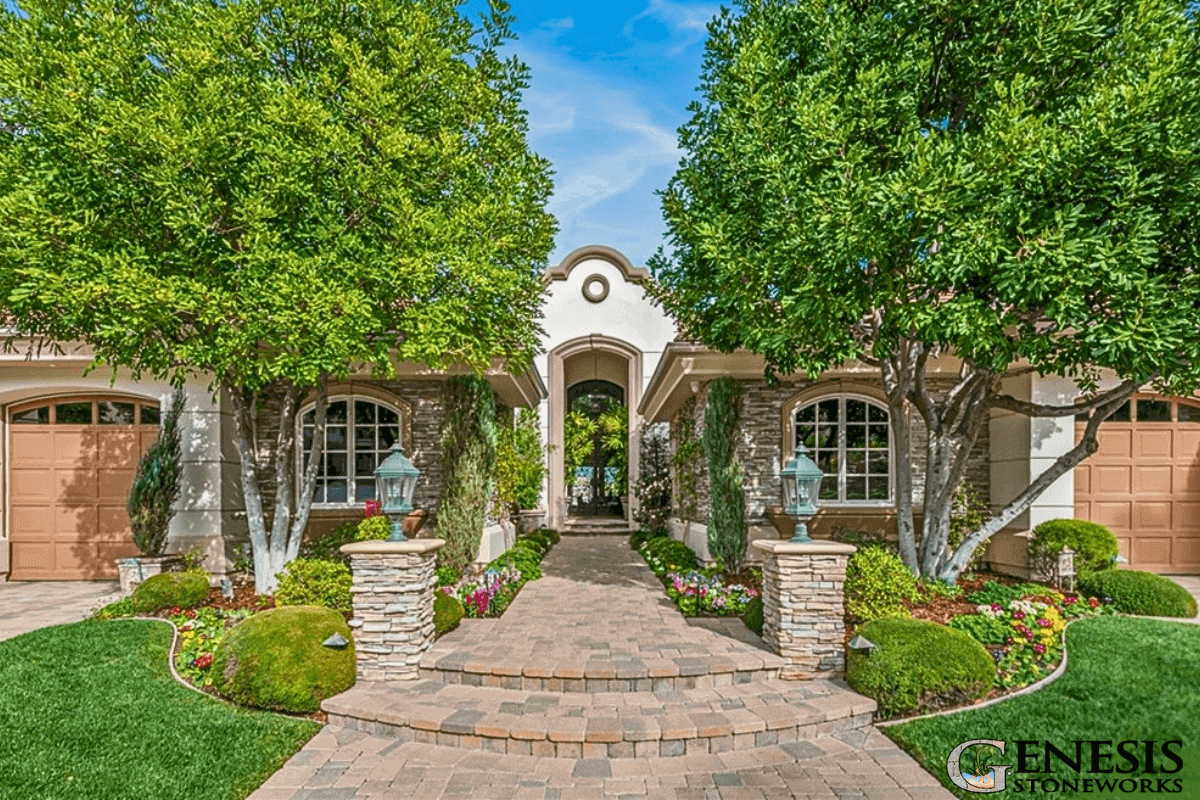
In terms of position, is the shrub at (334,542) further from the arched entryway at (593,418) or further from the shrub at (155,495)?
the arched entryway at (593,418)

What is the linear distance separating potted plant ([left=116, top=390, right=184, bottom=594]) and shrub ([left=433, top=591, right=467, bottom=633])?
4.27m

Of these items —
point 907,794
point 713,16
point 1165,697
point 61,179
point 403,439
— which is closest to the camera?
point 907,794

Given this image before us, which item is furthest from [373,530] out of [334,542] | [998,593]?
[998,593]

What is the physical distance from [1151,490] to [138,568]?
44.4 ft

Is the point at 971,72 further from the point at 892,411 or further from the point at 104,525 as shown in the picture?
the point at 104,525

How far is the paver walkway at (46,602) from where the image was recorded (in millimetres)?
7230

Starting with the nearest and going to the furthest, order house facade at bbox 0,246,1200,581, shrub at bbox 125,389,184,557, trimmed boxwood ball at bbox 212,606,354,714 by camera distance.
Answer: trimmed boxwood ball at bbox 212,606,354,714 < shrub at bbox 125,389,184,557 < house facade at bbox 0,246,1200,581

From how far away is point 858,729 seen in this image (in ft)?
15.7

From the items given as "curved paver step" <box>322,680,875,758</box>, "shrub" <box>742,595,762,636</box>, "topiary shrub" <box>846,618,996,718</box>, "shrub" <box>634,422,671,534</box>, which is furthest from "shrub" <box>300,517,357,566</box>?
"shrub" <box>634,422,671,534</box>

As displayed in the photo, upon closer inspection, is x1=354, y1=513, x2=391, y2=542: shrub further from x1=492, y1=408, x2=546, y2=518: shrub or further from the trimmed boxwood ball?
x1=492, y1=408, x2=546, y2=518: shrub

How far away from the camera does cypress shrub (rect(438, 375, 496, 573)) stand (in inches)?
341

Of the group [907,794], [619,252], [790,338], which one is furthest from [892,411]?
[619,252]

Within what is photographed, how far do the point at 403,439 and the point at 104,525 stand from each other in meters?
4.63

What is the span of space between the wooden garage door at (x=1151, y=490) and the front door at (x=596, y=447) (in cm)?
1064
